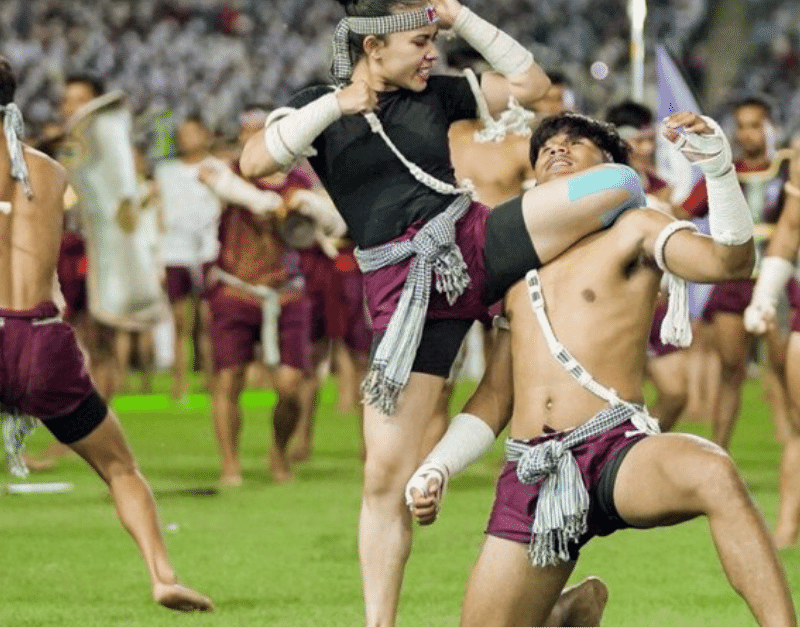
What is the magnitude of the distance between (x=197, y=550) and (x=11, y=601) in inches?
61.1

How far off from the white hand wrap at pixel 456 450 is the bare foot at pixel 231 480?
5.98 meters

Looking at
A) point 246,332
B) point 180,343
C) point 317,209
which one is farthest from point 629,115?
point 180,343

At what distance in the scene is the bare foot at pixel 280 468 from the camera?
12.6 metres

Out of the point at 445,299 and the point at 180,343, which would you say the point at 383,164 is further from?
the point at 180,343

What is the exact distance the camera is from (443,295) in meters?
7.11

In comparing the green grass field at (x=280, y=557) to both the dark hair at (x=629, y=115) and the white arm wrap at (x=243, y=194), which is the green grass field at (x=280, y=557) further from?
the dark hair at (x=629, y=115)

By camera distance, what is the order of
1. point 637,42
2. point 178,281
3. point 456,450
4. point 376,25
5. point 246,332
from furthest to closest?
point 178,281 < point 637,42 < point 246,332 < point 376,25 < point 456,450

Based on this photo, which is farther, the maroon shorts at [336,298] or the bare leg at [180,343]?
the bare leg at [180,343]

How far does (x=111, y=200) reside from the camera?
47.6 ft

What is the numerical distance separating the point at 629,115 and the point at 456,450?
6869 millimetres

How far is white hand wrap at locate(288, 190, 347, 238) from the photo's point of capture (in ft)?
39.6

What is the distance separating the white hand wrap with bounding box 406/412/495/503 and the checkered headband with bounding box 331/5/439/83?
4.53ft

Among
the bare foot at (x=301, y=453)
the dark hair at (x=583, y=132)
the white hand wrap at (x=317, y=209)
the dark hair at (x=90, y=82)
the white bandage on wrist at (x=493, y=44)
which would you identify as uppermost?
the white bandage on wrist at (x=493, y=44)

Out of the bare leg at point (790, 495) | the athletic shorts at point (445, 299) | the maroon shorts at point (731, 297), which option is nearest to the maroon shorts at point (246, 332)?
the maroon shorts at point (731, 297)
